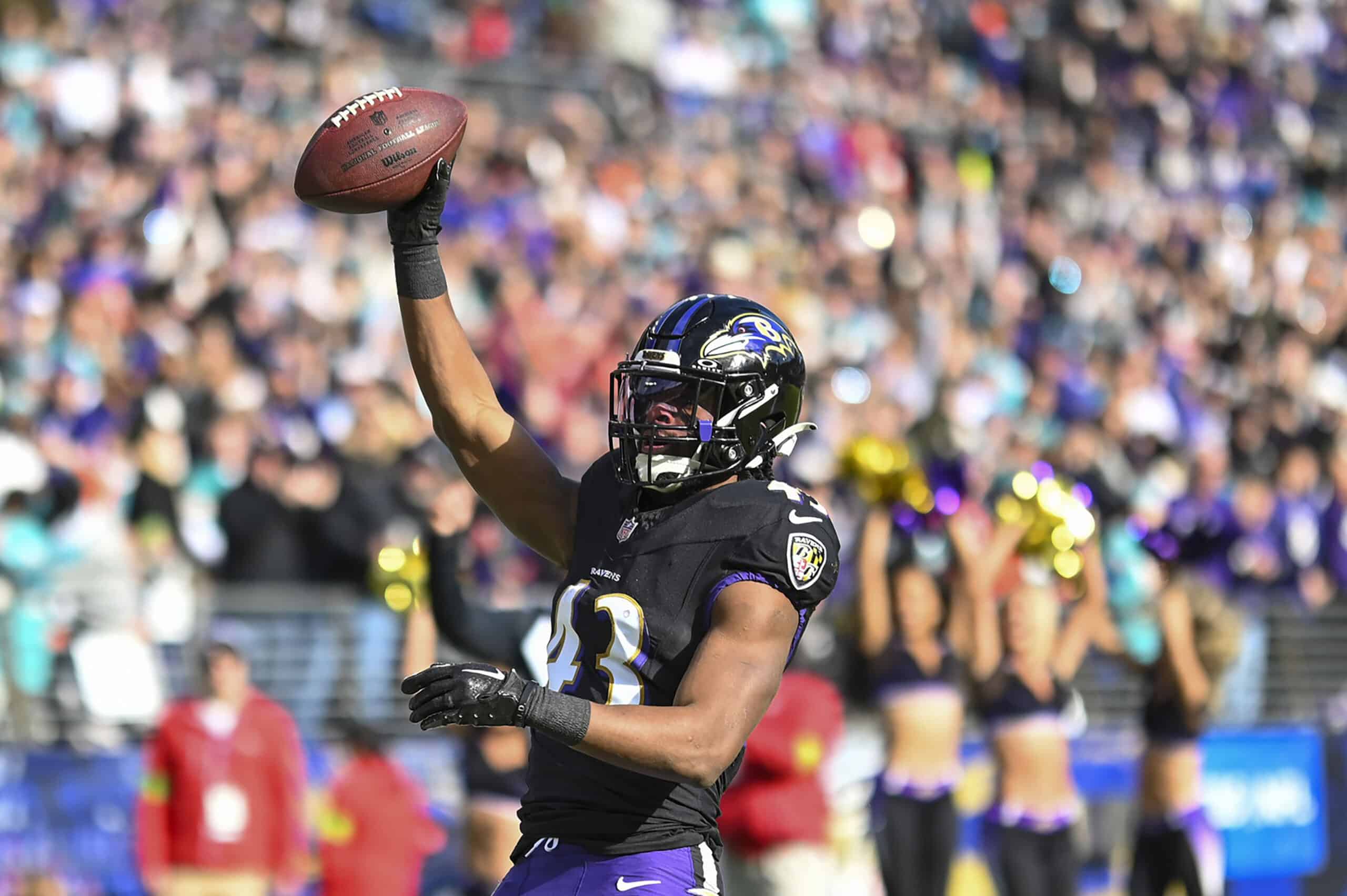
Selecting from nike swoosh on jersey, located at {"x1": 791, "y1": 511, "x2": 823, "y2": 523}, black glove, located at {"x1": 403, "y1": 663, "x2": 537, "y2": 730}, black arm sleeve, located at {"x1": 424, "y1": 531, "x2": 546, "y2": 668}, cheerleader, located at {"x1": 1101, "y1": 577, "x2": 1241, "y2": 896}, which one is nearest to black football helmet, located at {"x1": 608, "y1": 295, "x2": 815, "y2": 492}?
nike swoosh on jersey, located at {"x1": 791, "y1": 511, "x2": 823, "y2": 523}

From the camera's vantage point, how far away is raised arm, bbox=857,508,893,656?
27.5ft

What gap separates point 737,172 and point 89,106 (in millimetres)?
5134

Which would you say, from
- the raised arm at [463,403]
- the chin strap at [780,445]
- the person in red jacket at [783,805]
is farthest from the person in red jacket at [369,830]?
the chin strap at [780,445]

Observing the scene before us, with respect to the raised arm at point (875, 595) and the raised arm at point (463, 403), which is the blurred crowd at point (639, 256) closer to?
the raised arm at point (875, 595)

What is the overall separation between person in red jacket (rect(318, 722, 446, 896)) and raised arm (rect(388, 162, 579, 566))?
4114mm

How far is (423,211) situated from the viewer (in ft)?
13.3

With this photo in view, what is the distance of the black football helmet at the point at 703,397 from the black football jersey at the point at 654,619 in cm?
7

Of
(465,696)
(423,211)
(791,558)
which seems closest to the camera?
(465,696)

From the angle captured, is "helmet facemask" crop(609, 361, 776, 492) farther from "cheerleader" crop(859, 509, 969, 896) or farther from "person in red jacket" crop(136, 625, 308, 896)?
"cheerleader" crop(859, 509, 969, 896)

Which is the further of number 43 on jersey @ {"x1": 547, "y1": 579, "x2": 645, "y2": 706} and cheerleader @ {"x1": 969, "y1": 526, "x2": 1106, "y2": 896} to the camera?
cheerleader @ {"x1": 969, "y1": 526, "x2": 1106, "y2": 896}

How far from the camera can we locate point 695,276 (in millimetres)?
13562

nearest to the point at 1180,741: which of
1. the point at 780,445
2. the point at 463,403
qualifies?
the point at 780,445

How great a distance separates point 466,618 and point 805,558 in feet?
9.97

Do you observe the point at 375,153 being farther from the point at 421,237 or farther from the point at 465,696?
the point at 465,696
